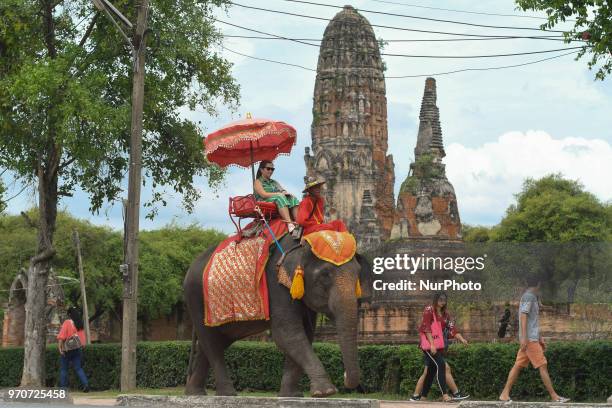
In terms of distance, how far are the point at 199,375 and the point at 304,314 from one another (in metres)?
2.27

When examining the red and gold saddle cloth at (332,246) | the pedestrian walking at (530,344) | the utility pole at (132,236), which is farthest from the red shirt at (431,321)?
the utility pole at (132,236)

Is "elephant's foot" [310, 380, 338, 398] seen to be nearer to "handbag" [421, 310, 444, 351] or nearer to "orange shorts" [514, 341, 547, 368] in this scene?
"orange shorts" [514, 341, 547, 368]

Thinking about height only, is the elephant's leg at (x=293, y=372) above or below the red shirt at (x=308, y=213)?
below

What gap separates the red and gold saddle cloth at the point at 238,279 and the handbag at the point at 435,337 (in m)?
4.22

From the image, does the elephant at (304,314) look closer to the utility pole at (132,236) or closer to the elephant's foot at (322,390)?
the elephant's foot at (322,390)

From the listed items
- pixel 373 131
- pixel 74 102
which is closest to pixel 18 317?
pixel 74 102

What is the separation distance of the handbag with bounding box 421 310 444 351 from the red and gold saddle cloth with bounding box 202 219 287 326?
4221mm

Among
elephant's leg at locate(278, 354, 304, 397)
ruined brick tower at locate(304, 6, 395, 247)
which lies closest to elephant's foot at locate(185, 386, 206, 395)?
elephant's leg at locate(278, 354, 304, 397)

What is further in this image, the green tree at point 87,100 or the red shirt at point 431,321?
the green tree at point 87,100

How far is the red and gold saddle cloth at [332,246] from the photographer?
12523 mm

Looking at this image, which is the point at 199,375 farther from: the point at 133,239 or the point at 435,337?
the point at 133,239

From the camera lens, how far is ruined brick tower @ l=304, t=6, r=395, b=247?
80.6 metres

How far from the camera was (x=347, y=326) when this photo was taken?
12.2 m

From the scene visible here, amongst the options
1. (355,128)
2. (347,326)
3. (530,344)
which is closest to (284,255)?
(347,326)
